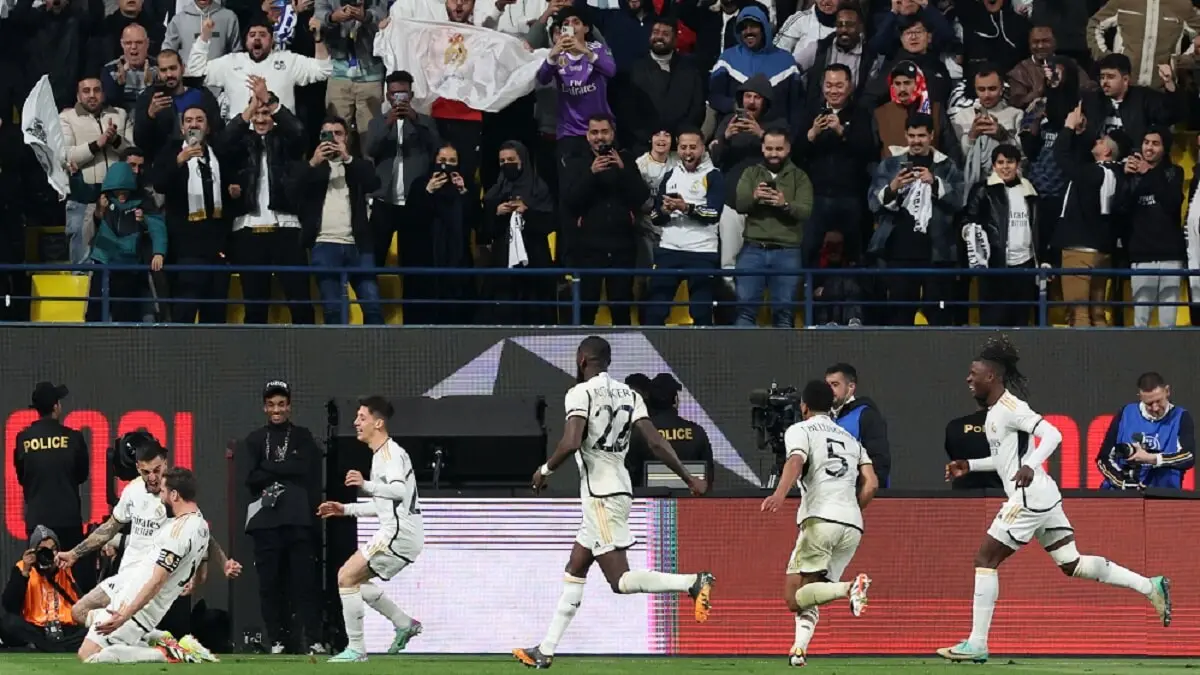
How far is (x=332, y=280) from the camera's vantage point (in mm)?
22203

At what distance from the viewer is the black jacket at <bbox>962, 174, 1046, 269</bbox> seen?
2194 centimetres

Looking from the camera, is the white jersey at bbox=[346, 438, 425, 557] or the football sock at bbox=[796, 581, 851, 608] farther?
the white jersey at bbox=[346, 438, 425, 557]

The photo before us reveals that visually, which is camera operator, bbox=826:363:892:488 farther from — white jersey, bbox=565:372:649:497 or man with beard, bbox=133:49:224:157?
man with beard, bbox=133:49:224:157

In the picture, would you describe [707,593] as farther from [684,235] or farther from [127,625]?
[684,235]

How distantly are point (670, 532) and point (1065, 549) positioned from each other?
3328 mm

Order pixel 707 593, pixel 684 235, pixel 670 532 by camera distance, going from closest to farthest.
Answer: pixel 707 593 < pixel 670 532 < pixel 684 235

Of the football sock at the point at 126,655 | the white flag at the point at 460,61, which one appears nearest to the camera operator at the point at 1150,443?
the white flag at the point at 460,61

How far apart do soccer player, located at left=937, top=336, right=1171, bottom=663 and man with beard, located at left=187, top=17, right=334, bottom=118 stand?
26.8ft

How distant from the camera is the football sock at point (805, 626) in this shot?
16.1m

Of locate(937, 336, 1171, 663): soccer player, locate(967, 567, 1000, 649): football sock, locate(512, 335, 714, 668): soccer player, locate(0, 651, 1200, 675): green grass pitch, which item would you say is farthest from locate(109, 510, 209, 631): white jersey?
locate(967, 567, 1000, 649): football sock

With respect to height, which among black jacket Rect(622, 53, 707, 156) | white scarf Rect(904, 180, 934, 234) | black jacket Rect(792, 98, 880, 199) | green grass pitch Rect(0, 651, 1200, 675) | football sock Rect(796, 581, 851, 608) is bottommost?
green grass pitch Rect(0, 651, 1200, 675)

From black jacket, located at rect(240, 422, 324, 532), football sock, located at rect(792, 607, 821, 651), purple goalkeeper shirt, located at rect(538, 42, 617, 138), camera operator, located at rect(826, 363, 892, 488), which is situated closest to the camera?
football sock, located at rect(792, 607, 821, 651)

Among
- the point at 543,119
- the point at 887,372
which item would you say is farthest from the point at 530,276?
the point at 887,372

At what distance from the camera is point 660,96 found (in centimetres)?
2261
